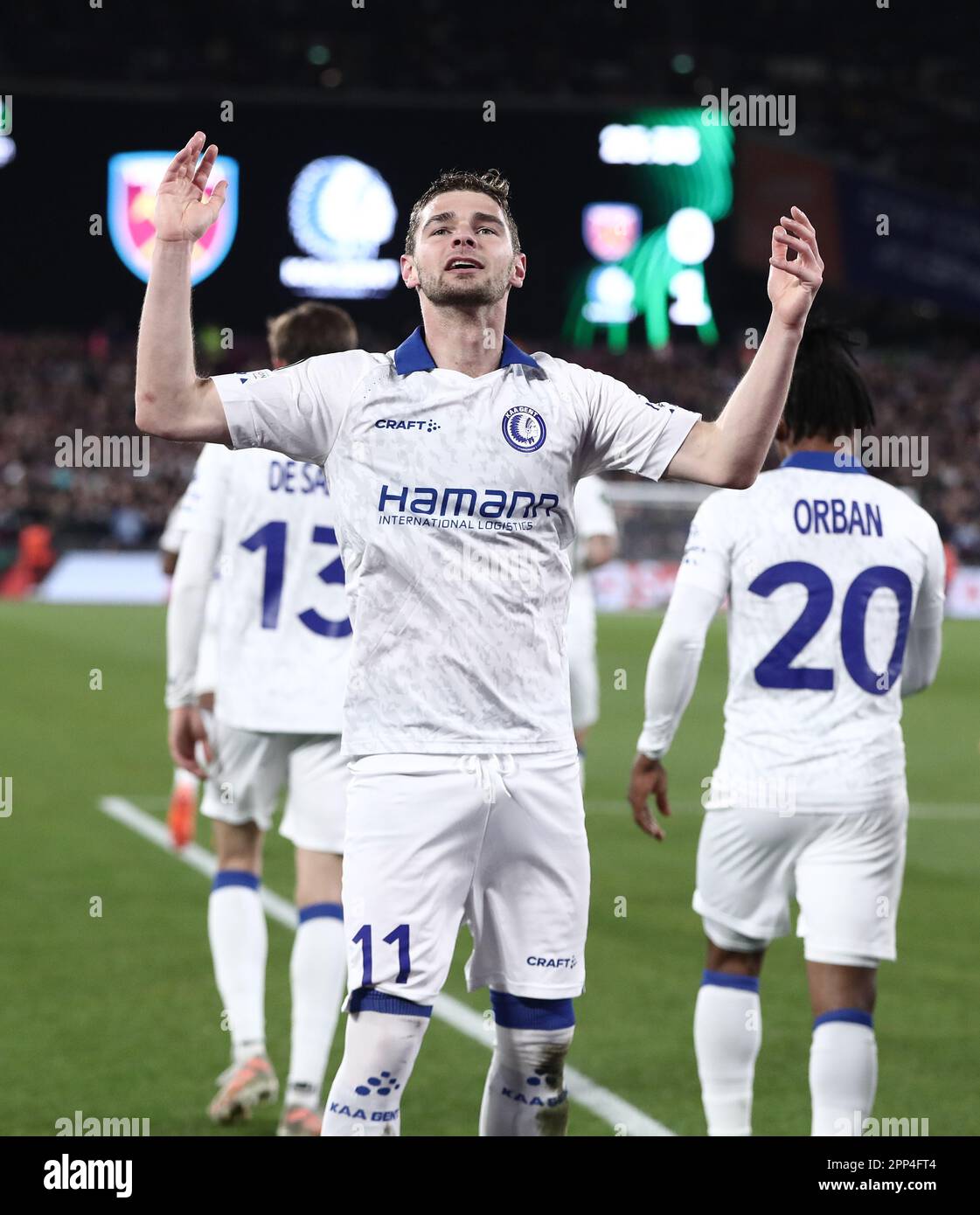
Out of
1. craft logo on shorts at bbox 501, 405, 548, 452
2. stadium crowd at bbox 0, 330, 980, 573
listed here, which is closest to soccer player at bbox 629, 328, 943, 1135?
craft logo on shorts at bbox 501, 405, 548, 452

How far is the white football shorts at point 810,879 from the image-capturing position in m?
4.16

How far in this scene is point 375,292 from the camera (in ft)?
101

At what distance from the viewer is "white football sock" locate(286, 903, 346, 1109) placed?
496cm

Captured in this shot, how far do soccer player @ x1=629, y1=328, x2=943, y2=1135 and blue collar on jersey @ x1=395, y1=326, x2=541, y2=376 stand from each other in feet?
2.87

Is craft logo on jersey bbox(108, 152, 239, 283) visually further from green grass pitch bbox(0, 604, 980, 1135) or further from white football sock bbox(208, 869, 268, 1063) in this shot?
white football sock bbox(208, 869, 268, 1063)

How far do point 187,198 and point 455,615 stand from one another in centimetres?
90

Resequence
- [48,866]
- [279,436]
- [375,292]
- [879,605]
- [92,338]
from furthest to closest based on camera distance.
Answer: [92,338] < [375,292] < [48,866] < [879,605] < [279,436]

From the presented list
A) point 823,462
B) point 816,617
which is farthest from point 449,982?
point 823,462

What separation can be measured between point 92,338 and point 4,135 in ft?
29.6

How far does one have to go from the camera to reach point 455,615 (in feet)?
11.2

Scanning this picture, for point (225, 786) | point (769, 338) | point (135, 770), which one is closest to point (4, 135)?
point (135, 770)

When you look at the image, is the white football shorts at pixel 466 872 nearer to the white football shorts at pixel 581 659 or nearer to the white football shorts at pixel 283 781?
the white football shorts at pixel 283 781

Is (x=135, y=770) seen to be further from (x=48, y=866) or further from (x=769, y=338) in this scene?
(x=769, y=338)

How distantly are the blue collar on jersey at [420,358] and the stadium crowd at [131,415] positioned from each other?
28.7 metres
